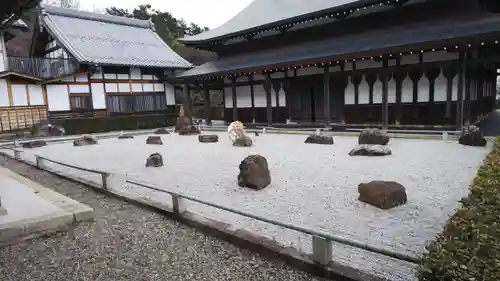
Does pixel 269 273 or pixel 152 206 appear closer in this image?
pixel 269 273

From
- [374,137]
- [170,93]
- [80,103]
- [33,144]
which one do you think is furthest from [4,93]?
[374,137]

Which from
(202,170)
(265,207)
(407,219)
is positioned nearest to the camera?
(407,219)

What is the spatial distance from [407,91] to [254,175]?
998 cm

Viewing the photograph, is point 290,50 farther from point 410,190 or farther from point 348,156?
point 410,190

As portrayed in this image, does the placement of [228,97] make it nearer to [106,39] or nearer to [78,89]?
[78,89]

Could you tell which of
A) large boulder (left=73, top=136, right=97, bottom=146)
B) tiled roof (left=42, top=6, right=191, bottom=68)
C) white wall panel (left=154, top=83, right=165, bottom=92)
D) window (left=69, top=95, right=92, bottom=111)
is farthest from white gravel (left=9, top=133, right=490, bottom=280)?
white wall panel (left=154, top=83, right=165, bottom=92)

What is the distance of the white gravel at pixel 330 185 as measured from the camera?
353 centimetres

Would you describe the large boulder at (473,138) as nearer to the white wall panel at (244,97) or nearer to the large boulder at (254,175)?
the large boulder at (254,175)

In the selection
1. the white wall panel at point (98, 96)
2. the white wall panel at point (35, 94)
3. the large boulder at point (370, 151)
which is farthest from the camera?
the white wall panel at point (98, 96)

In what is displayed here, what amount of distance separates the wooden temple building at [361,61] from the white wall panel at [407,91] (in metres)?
0.04

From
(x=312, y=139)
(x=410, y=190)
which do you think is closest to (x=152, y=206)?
(x=410, y=190)

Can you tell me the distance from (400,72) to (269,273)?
39.7ft

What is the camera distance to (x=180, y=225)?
411 centimetres

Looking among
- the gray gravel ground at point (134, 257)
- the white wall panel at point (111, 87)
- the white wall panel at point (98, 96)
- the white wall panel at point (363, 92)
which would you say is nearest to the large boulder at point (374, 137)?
the white wall panel at point (363, 92)
